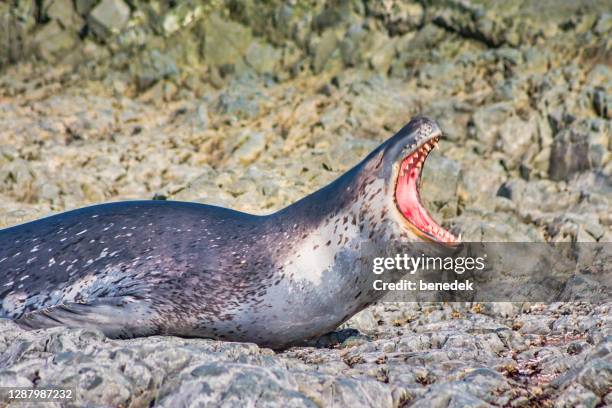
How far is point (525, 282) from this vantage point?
6469 mm

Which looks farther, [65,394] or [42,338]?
[42,338]

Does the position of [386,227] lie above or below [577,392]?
above

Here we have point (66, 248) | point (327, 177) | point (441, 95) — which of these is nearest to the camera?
point (66, 248)

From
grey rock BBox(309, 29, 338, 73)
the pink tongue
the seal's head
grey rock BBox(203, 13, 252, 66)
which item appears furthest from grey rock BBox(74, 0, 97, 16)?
the pink tongue

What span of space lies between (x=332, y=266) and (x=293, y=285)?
246 millimetres

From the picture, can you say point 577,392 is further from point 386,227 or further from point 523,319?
point 523,319

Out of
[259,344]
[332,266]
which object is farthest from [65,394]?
[332,266]

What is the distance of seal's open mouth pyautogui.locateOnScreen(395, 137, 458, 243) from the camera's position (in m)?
4.61

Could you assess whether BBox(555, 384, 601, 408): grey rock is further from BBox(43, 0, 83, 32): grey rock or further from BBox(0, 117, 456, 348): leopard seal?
BBox(43, 0, 83, 32): grey rock
